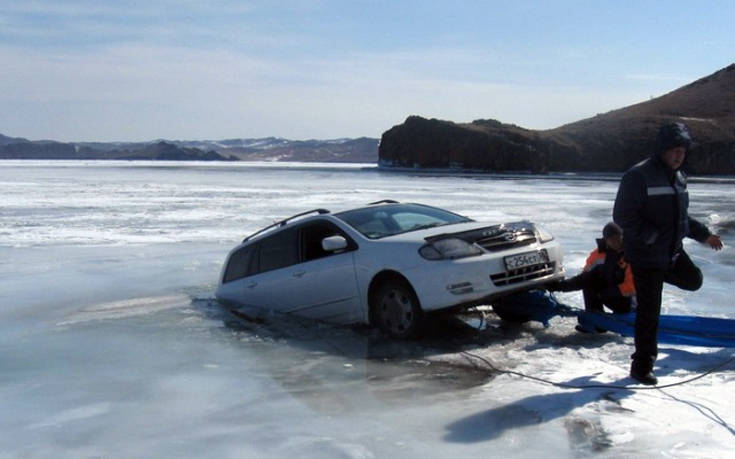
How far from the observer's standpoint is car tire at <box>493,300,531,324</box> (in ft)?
26.7

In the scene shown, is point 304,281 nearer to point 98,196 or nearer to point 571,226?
point 571,226

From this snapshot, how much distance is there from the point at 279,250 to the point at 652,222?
15.4 feet

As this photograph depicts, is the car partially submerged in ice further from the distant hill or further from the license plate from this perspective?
the distant hill

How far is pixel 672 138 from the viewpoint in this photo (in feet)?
17.9

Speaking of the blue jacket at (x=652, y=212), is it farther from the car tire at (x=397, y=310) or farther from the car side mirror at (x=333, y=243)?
the car side mirror at (x=333, y=243)

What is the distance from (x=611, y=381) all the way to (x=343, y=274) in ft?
10.2

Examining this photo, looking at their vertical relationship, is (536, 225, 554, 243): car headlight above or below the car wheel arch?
above

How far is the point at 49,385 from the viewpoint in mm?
6285

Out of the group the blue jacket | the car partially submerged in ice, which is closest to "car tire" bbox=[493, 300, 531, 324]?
the car partially submerged in ice

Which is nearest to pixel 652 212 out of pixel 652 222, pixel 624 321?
pixel 652 222

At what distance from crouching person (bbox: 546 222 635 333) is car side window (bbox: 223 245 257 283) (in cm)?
361

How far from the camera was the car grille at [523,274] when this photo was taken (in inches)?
289

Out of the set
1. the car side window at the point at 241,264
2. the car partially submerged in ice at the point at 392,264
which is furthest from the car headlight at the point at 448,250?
the car side window at the point at 241,264

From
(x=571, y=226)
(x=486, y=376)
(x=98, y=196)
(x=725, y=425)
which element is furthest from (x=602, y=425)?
(x=98, y=196)
